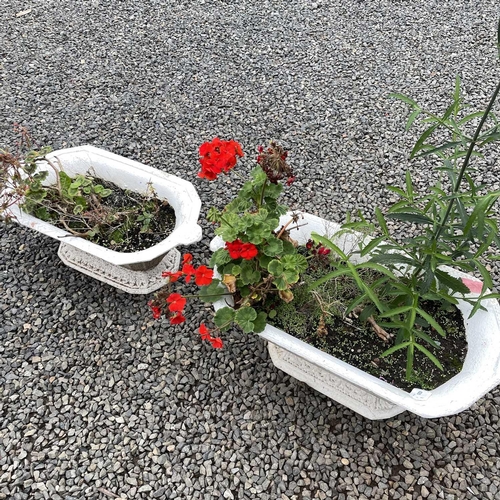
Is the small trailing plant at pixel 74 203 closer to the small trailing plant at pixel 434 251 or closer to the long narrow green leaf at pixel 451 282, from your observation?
the small trailing plant at pixel 434 251

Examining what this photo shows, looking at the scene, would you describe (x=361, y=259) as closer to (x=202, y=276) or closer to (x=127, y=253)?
(x=202, y=276)

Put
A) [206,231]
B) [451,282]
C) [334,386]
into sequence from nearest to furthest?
[451,282] → [334,386] → [206,231]

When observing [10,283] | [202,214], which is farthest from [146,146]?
[10,283]

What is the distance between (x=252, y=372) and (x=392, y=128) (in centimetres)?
167

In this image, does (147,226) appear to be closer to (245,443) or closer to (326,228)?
(326,228)

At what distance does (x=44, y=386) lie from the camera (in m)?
1.87

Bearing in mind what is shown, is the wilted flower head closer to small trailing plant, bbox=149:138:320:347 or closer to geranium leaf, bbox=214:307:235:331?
small trailing plant, bbox=149:138:320:347

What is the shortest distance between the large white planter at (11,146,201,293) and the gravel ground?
9 cm

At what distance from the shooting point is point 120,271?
2.07m

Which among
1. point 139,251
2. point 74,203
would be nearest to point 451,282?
point 139,251

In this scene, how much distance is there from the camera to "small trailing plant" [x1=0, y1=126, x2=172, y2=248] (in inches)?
78.0

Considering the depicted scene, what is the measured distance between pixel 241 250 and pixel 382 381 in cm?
57

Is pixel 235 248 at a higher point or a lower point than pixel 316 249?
higher

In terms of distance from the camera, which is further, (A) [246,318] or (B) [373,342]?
(B) [373,342]
